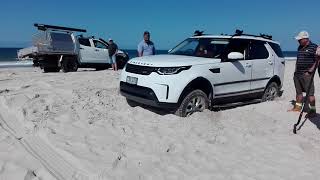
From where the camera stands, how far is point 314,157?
234 inches

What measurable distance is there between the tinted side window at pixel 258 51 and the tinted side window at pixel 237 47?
0.59 feet

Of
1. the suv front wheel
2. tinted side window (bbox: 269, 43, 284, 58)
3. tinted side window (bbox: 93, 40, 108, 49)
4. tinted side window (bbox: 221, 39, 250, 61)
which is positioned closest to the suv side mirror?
tinted side window (bbox: 221, 39, 250, 61)

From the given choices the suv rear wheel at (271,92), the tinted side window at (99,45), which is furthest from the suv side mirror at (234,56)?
the tinted side window at (99,45)

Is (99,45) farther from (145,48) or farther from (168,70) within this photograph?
(168,70)

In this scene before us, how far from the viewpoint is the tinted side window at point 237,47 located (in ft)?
27.0

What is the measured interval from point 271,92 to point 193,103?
296 cm

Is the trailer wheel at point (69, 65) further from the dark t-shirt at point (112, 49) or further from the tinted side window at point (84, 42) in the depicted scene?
the dark t-shirt at point (112, 49)

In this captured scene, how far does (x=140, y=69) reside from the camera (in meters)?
7.62

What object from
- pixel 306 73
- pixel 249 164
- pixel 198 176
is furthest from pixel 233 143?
pixel 306 73

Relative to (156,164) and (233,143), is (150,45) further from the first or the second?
(156,164)

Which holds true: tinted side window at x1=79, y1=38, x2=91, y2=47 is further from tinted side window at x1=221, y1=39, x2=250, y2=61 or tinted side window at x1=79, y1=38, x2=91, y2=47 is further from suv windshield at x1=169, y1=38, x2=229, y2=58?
tinted side window at x1=221, y1=39, x2=250, y2=61

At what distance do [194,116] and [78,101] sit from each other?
92.8 inches

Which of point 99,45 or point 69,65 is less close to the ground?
point 99,45

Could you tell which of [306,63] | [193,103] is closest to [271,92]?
[306,63]
